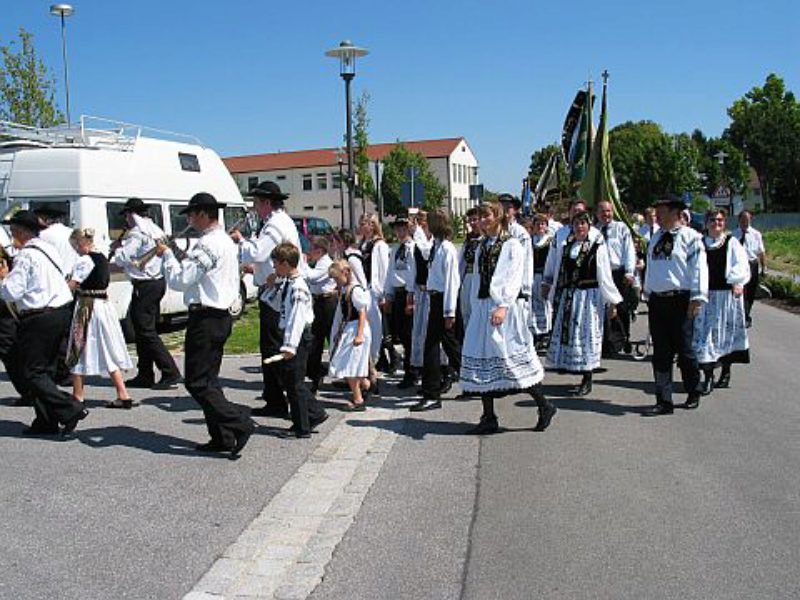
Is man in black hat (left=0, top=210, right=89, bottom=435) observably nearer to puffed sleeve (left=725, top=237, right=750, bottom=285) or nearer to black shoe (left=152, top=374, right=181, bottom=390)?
black shoe (left=152, top=374, right=181, bottom=390)

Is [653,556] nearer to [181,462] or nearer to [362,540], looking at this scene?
[362,540]

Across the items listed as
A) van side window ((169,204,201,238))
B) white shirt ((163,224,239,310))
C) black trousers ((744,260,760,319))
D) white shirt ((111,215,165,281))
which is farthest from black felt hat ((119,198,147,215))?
black trousers ((744,260,760,319))

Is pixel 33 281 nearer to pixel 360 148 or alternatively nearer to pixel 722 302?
pixel 722 302

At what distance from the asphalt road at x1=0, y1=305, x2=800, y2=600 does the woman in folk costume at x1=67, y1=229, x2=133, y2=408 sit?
0.41m

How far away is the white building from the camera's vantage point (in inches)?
3327

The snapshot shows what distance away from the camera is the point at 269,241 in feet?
23.3

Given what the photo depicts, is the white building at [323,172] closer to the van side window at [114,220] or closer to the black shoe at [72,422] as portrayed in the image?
the van side window at [114,220]

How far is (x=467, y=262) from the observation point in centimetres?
798

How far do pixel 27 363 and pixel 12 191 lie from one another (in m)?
6.74

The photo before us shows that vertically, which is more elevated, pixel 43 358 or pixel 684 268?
pixel 684 268

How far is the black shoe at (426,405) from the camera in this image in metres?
7.84

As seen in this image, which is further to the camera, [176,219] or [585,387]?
[176,219]

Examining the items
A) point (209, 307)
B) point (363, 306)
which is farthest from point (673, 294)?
point (209, 307)

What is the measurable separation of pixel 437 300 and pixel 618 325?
3.91m
